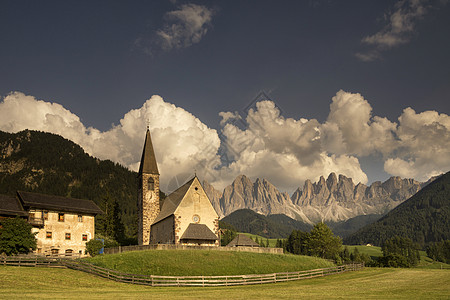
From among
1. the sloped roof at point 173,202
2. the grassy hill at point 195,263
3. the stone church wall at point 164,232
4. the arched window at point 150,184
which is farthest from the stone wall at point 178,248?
the arched window at point 150,184

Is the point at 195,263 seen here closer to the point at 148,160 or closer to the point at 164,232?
the point at 164,232

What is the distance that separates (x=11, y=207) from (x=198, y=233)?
1226 inches

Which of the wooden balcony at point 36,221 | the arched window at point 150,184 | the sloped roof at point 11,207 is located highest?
the arched window at point 150,184

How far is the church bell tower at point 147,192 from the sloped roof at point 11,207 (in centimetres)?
2336

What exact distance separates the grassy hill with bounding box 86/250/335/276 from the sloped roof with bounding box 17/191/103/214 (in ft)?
60.7

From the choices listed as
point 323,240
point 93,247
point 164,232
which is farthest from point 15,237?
point 323,240

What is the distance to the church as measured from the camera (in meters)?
65.9

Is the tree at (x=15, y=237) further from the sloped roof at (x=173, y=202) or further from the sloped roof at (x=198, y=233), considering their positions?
the sloped roof at (x=198, y=233)

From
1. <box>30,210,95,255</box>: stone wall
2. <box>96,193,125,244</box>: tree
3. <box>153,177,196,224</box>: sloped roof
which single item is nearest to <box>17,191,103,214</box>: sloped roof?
<box>30,210,95,255</box>: stone wall

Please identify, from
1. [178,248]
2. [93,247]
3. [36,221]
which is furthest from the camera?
[93,247]

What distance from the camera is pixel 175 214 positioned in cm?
6650

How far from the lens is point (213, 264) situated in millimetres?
50531

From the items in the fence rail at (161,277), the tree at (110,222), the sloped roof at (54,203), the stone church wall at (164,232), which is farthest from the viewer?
the tree at (110,222)

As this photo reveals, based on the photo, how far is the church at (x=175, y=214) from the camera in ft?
216
